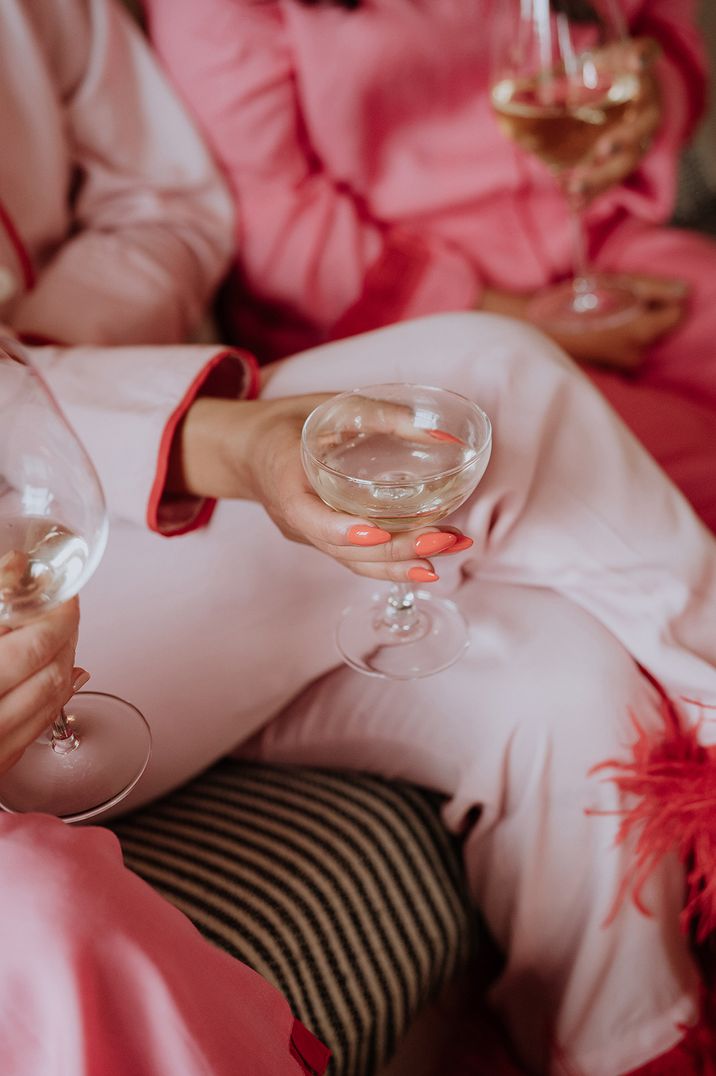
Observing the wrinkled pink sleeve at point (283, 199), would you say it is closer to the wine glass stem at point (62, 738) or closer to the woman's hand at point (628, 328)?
the woman's hand at point (628, 328)

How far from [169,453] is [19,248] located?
37 cm

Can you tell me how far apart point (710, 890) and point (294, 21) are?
2.90 ft

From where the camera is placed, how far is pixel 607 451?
2.30 ft

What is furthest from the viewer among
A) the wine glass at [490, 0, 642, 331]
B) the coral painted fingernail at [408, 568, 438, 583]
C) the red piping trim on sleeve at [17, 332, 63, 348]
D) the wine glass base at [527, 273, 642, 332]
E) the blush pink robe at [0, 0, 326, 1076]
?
the wine glass base at [527, 273, 642, 332]

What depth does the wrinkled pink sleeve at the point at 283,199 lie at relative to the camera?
3.35ft

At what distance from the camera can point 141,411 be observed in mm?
710

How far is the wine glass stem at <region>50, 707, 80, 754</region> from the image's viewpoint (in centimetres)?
60

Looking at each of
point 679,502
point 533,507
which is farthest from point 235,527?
point 679,502

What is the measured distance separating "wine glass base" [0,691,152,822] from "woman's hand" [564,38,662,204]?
752 millimetres

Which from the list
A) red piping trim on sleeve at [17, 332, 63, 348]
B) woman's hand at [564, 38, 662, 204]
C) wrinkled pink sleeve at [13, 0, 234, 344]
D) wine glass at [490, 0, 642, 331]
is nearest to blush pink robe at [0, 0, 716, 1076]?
red piping trim on sleeve at [17, 332, 63, 348]

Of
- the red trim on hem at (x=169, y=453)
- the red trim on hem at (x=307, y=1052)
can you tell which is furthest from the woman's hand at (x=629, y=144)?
the red trim on hem at (x=307, y=1052)

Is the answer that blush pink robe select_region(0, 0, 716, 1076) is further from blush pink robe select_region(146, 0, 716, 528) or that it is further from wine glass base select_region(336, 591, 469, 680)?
blush pink robe select_region(146, 0, 716, 528)

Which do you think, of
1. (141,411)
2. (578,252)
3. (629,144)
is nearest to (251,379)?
(141,411)

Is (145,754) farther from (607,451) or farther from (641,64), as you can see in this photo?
(641,64)
